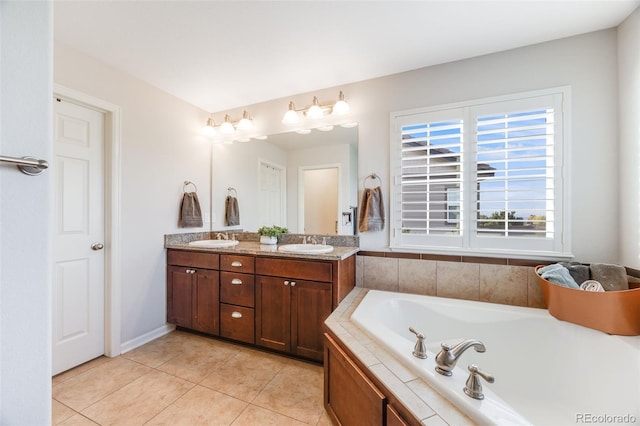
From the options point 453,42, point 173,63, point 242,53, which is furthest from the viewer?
point 173,63

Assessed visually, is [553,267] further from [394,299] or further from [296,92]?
[296,92]

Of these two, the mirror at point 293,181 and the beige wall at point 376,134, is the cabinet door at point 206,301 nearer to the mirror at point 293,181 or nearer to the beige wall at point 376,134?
the beige wall at point 376,134

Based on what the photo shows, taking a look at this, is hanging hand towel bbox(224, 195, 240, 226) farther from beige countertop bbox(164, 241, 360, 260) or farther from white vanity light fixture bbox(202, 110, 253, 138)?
white vanity light fixture bbox(202, 110, 253, 138)

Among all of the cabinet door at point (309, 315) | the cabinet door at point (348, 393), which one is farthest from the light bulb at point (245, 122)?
the cabinet door at point (348, 393)

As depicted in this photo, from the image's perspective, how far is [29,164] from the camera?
618mm

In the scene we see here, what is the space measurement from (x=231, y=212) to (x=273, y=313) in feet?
4.52

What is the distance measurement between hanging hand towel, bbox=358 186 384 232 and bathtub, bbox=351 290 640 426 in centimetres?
63

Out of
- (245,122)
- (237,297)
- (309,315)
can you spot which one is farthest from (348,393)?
(245,122)

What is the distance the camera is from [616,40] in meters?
1.71

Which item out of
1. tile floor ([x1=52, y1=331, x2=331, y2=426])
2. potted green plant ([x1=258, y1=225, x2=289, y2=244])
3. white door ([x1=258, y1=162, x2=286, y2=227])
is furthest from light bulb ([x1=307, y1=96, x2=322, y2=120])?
tile floor ([x1=52, y1=331, x2=331, y2=426])

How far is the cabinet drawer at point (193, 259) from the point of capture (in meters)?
2.44

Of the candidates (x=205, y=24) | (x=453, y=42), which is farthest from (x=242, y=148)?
(x=453, y=42)

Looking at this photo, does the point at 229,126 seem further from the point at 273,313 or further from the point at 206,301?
the point at 273,313

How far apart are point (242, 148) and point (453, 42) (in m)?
2.19
